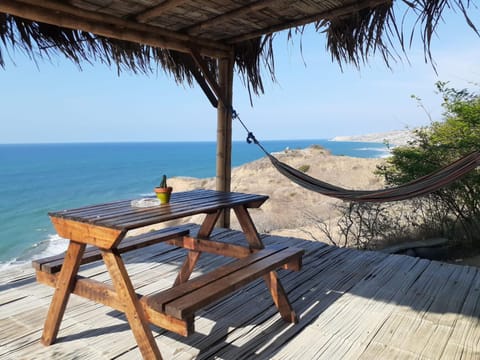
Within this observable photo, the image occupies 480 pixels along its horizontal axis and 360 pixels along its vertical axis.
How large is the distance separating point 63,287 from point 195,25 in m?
1.98

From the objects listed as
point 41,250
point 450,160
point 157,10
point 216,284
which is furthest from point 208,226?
point 41,250

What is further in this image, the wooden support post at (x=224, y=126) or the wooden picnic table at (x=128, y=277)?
the wooden support post at (x=224, y=126)

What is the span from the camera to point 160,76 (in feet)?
9.81

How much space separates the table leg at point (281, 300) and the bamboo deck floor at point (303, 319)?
4cm

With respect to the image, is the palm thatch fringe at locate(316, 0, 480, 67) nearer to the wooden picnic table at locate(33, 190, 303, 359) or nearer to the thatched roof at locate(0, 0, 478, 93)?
the thatched roof at locate(0, 0, 478, 93)

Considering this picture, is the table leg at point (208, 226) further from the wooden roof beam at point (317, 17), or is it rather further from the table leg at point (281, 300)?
the wooden roof beam at point (317, 17)

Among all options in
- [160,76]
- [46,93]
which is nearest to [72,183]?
[160,76]

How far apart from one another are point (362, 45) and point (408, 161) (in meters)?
1.74

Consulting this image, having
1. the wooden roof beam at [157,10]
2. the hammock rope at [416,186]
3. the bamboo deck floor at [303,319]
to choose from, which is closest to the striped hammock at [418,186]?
the hammock rope at [416,186]

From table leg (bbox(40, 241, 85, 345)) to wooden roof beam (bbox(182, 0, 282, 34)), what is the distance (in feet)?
5.62

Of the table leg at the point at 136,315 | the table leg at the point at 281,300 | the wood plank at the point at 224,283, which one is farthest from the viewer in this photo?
the table leg at the point at 281,300

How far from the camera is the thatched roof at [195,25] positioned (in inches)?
76.0

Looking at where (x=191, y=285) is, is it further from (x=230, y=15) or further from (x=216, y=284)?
(x=230, y=15)

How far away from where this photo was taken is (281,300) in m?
1.45
